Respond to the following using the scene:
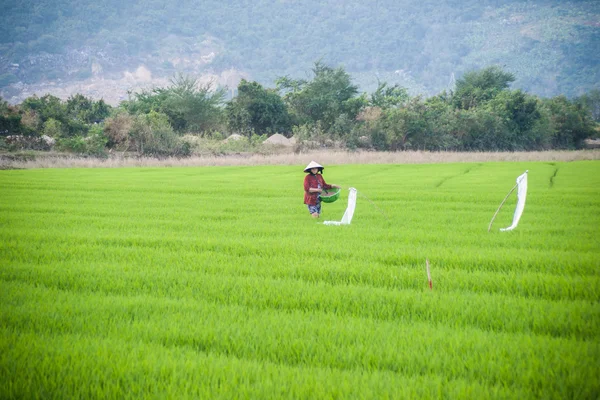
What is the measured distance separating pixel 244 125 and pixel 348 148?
54.3ft

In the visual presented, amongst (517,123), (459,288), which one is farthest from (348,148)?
(459,288)

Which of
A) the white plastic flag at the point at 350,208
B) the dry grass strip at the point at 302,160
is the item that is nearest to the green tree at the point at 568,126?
the dry grass strip at the point at 302,160

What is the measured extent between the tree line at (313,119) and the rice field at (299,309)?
A: 34723 mm

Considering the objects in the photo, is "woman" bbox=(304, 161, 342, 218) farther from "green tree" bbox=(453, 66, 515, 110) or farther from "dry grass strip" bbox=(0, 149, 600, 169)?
"green tree" bbox=(453, 66, 515, 110)

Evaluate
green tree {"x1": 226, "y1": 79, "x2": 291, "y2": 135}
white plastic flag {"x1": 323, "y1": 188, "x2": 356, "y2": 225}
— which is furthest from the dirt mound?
white plastic flag {"x1": 323, "y1": 188, "x2": 356, "y2": 225}

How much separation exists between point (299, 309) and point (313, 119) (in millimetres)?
61563

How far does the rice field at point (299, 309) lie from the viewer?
3547mm

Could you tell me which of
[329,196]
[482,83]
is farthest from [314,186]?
[482,83]

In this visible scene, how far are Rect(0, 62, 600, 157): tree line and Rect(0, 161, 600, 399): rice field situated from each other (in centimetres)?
3472

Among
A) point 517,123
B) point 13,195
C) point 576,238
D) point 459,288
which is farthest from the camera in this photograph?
point 517,123

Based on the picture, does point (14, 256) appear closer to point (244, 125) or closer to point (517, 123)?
point (244, 125)

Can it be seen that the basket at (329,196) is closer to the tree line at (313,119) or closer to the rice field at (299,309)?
the rice field at (299,309)

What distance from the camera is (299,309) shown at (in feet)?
17.1

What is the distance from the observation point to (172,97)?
59812 mm
